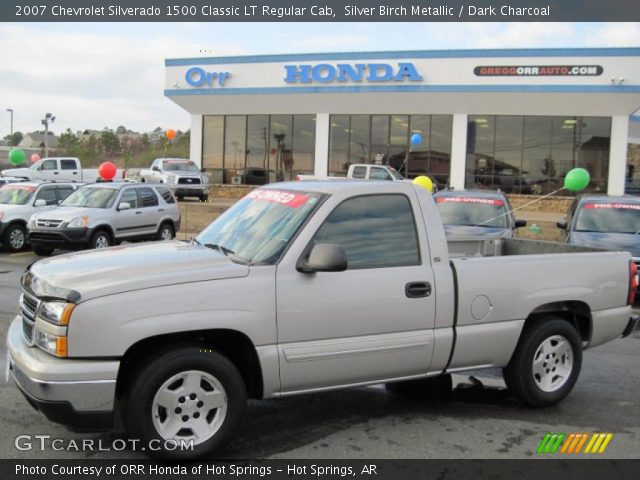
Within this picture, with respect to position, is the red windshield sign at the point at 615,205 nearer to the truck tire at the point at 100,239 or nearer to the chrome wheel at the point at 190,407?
the chrome wheel at the point at 190,407

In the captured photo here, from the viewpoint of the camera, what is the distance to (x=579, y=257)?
543cm

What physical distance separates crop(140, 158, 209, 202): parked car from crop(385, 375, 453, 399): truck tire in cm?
2258

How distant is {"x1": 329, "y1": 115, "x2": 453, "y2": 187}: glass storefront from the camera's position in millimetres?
30859

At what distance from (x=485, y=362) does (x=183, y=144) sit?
80.1 m

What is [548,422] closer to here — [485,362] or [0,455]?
[485,362]

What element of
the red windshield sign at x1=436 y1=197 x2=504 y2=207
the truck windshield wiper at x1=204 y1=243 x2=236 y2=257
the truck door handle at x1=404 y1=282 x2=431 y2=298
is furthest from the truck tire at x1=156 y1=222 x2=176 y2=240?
the truck door handle at x1=404 y1=282 x2=431 y2=298

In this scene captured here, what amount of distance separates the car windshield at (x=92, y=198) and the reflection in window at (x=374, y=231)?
11.9 m

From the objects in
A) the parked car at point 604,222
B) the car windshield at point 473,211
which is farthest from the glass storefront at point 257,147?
the parked car at point 604,222

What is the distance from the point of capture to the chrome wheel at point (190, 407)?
12.8 ft

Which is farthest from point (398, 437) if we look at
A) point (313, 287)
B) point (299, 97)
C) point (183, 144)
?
point (183, 144)

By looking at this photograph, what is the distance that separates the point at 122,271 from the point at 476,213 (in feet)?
30.4

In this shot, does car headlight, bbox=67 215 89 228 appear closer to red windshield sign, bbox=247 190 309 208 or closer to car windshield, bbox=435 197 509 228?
car windshield, bbox=435 197 509 228

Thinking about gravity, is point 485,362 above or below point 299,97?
→ below

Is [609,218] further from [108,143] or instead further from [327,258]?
[108,143]
